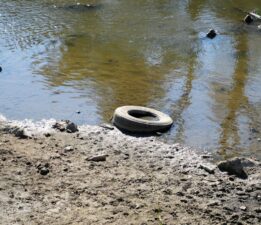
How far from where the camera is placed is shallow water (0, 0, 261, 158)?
959cm

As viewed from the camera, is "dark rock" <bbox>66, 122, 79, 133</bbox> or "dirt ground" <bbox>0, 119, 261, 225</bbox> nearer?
"dirt ground" <bbox>0, 119, 261, 225</bbox>

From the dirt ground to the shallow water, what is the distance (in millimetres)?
905

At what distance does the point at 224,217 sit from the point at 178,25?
11.5 meters

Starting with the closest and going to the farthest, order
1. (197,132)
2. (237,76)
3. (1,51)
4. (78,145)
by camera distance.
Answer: (78,145) < (197,132) < (237,76) < (1,51)

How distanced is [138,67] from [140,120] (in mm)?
3679

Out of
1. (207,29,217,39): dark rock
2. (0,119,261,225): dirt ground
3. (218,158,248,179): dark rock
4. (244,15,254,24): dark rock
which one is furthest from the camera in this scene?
(244,15,254,24): dark rock

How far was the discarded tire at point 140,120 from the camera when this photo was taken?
29.1ft

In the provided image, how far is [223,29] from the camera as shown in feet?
54.7

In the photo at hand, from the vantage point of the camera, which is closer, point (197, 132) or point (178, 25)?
point (197, 132)

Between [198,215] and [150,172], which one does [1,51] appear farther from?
[198,215]

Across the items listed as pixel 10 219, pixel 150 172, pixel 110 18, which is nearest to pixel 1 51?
pixel 110 18

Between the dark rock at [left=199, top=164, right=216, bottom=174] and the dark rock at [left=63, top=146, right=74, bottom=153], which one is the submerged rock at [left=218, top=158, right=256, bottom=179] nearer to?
the dark rock at [left=199, top=164, right=216, bottom=174]

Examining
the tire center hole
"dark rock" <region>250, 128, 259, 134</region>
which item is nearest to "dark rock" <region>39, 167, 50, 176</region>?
the tire center hole

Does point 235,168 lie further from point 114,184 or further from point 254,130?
point 254,130
